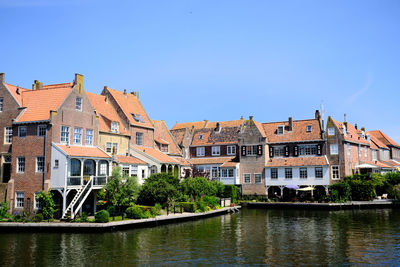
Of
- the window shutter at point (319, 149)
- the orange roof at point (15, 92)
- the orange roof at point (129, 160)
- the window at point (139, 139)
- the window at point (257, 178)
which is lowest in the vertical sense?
the window at point (257, 178)

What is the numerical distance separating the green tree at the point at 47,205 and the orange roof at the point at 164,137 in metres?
27.2

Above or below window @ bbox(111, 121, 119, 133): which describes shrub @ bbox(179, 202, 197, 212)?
below

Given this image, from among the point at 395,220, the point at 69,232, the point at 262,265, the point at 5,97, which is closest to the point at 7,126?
the point at 5,97

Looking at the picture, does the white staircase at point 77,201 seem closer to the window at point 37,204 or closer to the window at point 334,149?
the window at point 37,204

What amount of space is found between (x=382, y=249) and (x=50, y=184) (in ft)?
97.1

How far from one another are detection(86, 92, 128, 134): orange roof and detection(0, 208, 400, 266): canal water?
57.9ft

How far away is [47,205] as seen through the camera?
36.5 meters

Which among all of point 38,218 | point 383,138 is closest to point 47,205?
point 38,218

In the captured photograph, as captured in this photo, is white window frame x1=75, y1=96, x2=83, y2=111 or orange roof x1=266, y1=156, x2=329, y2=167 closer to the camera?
white window frame x1=75, y1=96, x2=83, y2=111

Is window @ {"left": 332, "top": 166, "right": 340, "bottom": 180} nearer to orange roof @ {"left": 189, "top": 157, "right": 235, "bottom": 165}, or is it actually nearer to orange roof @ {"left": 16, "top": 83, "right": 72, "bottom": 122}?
orange roof @ {"left": 189, "top": 157, "right": 235, "bottom": 165}

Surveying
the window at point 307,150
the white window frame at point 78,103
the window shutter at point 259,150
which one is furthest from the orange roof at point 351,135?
the white window frame at point 78,103

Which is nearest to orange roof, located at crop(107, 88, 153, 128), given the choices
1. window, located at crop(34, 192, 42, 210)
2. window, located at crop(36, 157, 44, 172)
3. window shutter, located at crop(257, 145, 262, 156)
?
window, located at crop(36, 157, 44, 172)

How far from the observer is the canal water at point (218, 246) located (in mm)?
23047

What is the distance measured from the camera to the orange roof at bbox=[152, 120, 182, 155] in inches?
2532
